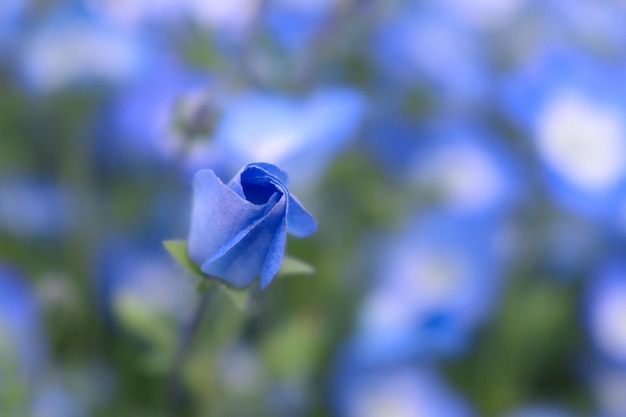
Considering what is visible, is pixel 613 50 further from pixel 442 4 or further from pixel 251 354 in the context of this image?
pixel 251 354

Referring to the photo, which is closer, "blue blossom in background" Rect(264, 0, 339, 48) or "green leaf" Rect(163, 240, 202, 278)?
"green leaf" Rect(163, 240, 202, 278)

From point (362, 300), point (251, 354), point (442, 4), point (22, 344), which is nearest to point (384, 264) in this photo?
point (362, 300)

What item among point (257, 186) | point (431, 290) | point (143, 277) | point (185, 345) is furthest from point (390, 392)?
point (257, 186)

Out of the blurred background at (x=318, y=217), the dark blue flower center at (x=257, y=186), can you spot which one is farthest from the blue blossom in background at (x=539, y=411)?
the dark blue flower center at (x=257, y=186)

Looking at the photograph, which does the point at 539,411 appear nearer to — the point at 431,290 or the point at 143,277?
the point at 431,290

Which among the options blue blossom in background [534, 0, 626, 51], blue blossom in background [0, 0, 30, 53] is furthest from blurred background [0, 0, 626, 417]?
blue blossom in background [534, 0, 626, 51]

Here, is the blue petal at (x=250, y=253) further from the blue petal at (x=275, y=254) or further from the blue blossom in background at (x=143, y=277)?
the blue blossom in background at (x=143, y=277)

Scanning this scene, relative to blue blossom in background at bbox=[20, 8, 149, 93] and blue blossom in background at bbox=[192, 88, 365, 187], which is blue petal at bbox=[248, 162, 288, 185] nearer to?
blue blossom in background at bbox=[192, 88, 365, 187]
